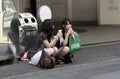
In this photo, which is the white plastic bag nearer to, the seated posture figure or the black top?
the black top

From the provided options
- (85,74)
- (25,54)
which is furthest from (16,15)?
(85,74)

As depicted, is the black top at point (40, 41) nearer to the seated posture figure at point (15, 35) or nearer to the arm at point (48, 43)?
the arm at point (48, 43)

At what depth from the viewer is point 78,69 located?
30.1 feet

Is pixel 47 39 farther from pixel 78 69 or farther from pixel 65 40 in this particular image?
pixel 78 69

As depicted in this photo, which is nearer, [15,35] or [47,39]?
[47,39]

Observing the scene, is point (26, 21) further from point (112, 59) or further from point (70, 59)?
point (112, 59)

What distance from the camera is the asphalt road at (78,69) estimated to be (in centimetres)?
843

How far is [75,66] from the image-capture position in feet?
31.2

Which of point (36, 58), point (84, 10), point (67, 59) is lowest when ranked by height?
point (67, 59)

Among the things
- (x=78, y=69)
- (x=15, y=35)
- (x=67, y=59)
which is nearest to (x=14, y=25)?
(x=15, y=35)

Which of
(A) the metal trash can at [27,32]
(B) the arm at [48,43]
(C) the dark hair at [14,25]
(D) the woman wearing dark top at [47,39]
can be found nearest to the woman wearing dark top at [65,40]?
(D) the woman wearing dark top at [47,39]

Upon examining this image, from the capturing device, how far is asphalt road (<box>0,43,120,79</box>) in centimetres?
843

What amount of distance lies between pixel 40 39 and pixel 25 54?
1.09m

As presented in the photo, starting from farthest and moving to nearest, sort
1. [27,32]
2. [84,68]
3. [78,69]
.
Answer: [27,32]
[84,68]
[78,69]
